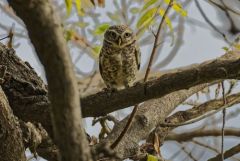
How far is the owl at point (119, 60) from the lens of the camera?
3.91 m

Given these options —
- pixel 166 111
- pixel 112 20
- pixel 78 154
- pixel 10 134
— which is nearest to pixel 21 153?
pixel 10 134

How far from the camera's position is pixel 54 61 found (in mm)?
1251

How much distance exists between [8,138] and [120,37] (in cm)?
165

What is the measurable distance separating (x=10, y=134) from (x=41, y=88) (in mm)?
459

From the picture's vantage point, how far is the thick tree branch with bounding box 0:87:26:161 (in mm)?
2609

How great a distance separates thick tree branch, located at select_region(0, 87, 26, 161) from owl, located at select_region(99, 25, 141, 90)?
4.15 ft

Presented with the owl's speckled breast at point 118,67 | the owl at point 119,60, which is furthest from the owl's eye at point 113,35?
the owl's speckled breast at point 118,67

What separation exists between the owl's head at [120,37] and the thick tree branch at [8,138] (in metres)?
1.56

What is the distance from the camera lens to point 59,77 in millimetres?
1253

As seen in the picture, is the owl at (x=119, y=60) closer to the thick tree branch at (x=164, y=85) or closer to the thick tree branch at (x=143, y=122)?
the thick tree branch at (x=143, y=122)

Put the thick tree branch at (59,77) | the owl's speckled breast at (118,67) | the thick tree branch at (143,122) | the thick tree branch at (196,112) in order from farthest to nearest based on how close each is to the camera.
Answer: the owl's speckled breast at (118,67)
the thick tree branch at (196,112)
the thick tree branch at (143,122)
the thick tree branch at (59,77)

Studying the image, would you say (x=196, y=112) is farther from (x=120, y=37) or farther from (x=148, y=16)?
(x=148, y=16)

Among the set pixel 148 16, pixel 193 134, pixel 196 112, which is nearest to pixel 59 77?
pixel 148 16

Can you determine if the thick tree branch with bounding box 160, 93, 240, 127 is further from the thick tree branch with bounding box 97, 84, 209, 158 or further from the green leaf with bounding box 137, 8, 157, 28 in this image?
the green leaf with bounding box 137, 8, 157, 28
